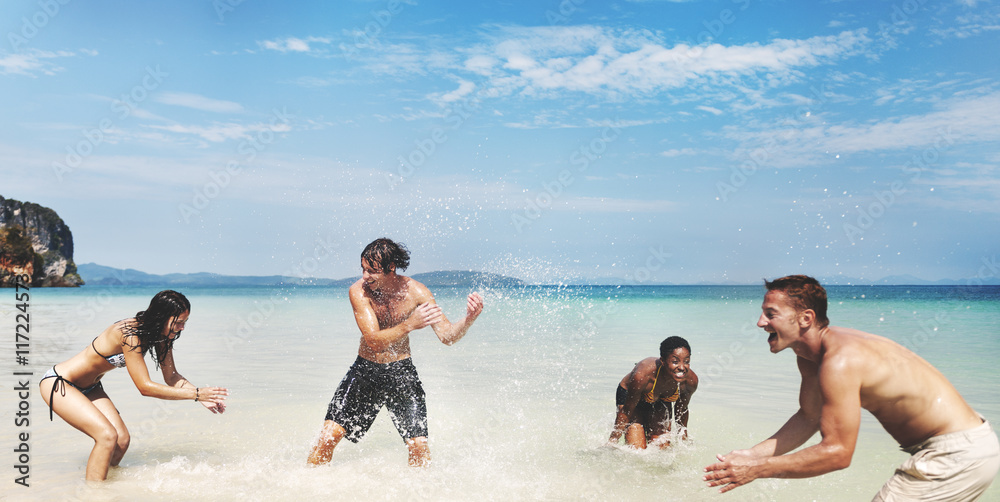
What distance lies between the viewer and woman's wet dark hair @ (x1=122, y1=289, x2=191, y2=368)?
5.32 metres

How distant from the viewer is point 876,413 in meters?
3.74

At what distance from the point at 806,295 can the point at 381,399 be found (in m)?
3.68

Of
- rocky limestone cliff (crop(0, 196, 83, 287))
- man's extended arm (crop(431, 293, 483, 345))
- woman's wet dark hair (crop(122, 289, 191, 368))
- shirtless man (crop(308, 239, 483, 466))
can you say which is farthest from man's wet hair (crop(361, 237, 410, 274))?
rocky limestone cliff (crop(0, 196, 83, 287))

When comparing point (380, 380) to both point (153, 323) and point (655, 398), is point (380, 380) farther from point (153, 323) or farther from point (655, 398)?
point (655, 398)

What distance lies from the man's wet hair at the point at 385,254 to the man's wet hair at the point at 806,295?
128 inches

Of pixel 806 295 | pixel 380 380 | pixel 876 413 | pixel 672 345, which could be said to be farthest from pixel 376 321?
pixel 876 413

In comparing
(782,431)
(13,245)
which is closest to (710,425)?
(782,431)

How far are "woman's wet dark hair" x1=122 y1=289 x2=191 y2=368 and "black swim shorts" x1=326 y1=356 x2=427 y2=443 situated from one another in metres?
1.55

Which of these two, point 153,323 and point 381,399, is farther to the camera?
point 381,399

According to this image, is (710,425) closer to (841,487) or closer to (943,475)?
(841,487)

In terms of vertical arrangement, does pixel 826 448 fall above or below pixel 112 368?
above

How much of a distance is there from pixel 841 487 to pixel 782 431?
8.23 ft

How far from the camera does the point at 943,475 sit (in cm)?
354

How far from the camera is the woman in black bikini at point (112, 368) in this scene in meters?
5.29
